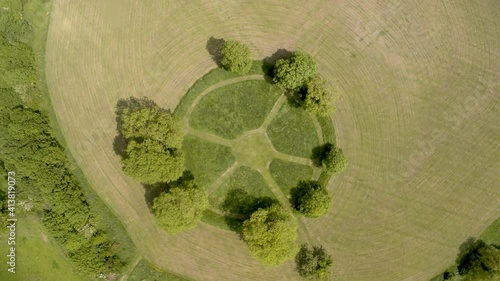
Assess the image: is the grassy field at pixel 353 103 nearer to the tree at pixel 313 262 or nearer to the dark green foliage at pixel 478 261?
the tree at pixel 313 262

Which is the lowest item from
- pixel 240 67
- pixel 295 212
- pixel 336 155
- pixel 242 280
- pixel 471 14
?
pixel 242 280

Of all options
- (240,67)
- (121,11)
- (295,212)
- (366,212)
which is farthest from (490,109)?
(121,11)

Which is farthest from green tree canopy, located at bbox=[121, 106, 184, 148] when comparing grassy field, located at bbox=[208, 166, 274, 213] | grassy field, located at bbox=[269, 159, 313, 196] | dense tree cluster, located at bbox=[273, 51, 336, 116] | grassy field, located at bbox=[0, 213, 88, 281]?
grassy field, located at bbox=[0, 213, 88, 281]

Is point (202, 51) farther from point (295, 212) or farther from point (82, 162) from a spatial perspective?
point (295, 212)

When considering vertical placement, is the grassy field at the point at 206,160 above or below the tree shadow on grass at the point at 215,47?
below

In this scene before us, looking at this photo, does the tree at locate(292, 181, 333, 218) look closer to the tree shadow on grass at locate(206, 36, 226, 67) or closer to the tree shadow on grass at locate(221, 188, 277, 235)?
the tree shadow on grass at locate(221, 188, 277, 235)

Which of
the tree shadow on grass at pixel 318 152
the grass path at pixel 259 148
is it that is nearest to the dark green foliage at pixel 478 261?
the grass path at pixel 259 148

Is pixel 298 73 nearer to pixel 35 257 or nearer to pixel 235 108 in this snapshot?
pixel 235 108
